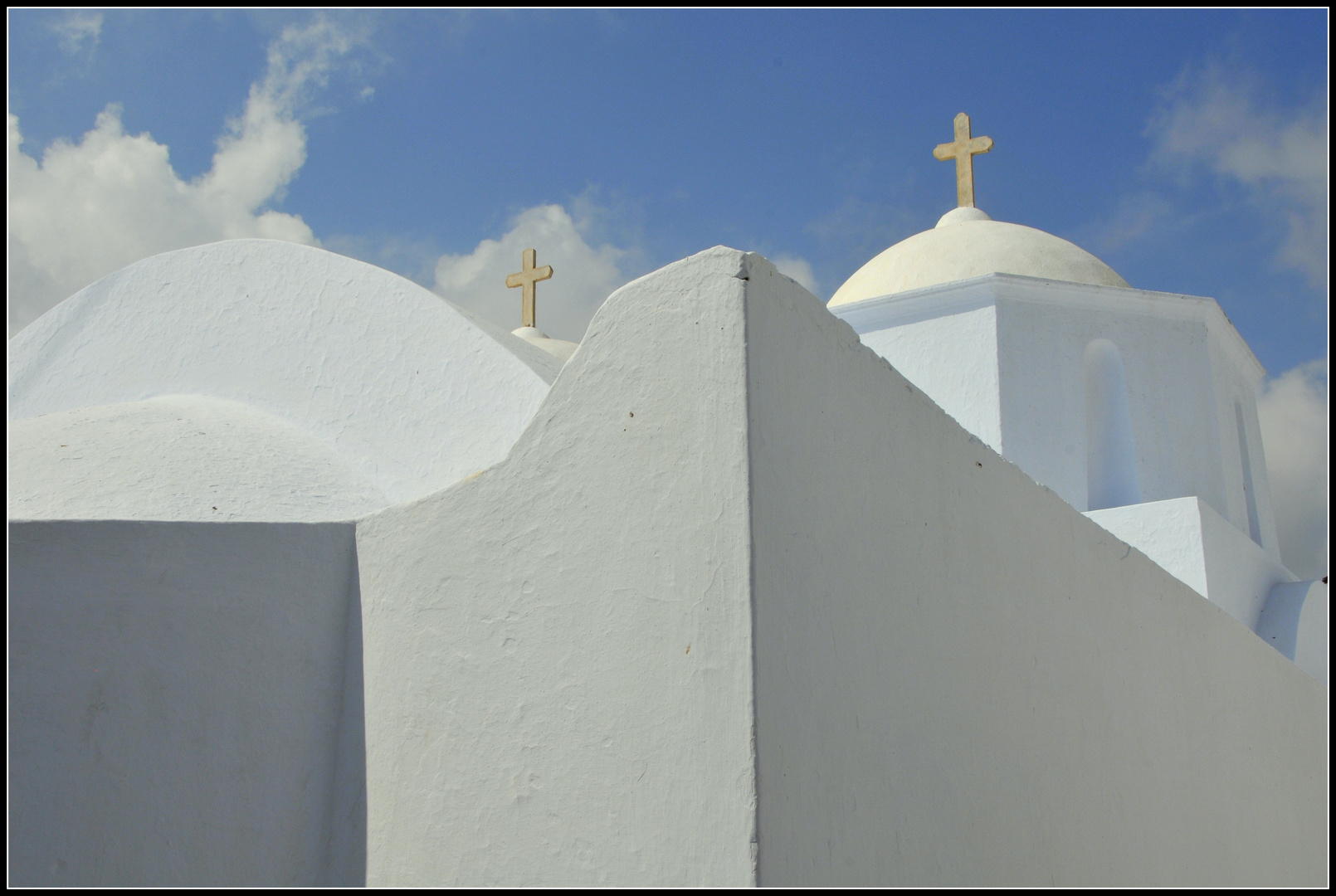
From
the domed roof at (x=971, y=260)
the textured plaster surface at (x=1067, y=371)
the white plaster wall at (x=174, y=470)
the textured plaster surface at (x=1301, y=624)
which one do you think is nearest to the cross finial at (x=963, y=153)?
the domed roof at (x=971, y=260)

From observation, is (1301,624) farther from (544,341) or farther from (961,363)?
(544,341)

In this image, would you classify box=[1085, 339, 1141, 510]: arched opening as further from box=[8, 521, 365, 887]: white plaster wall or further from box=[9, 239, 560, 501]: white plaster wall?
box=[8, 521, 365, 887]: white plaster wall

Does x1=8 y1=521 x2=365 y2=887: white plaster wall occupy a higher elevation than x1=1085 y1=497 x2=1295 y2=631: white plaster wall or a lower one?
lower

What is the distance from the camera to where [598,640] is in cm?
204

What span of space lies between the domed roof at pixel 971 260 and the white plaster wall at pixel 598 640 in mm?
5607

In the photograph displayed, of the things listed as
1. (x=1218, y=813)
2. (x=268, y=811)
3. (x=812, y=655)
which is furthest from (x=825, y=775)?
(x=1218, y=813)

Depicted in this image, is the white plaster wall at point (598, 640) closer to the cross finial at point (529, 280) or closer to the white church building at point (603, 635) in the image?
the white church building at point (603, 635)

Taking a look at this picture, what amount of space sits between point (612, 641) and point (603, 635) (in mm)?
25

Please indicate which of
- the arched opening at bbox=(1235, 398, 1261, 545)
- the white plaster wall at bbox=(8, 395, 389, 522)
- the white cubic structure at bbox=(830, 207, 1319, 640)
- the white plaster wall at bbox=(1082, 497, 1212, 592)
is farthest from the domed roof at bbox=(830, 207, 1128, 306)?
the white plaster wall at bbox=(8, 395, 389, 522)

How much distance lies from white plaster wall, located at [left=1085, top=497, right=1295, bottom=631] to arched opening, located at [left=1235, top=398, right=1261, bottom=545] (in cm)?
132

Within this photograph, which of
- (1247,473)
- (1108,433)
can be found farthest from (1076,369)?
(1247,473)

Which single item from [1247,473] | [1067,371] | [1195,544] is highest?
[1067,371]

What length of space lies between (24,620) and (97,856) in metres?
0.59

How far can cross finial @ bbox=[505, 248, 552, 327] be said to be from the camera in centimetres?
921
